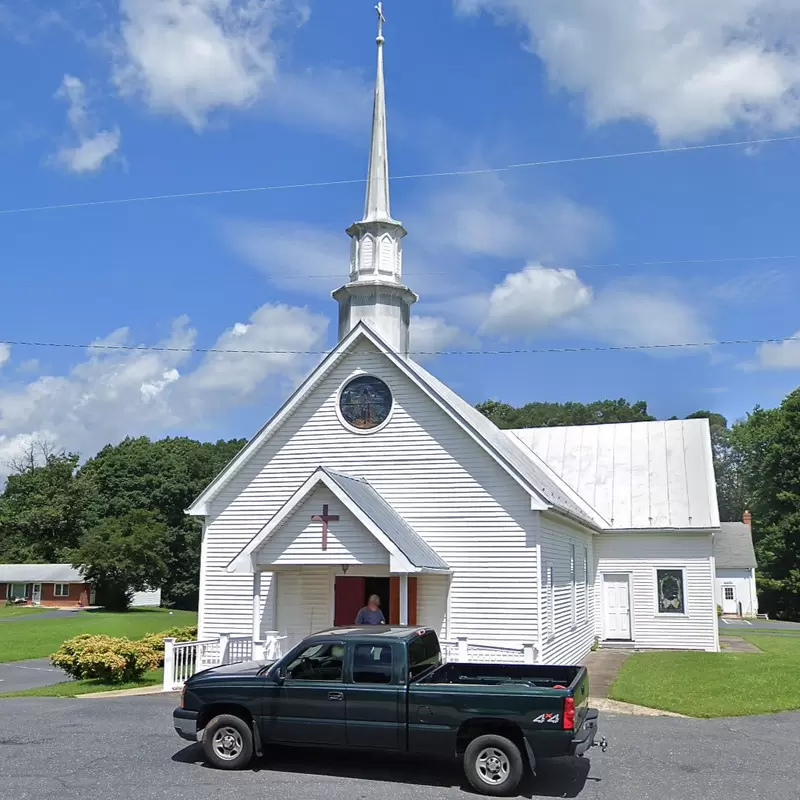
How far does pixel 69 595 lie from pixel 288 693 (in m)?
66.7

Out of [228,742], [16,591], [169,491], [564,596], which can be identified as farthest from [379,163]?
[16,591]

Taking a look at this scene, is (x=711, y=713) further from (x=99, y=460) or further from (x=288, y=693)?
(x=99, y=460)

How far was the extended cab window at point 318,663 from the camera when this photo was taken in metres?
10.3

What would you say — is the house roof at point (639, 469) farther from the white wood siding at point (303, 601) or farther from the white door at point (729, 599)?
the white door at point (729, 599)

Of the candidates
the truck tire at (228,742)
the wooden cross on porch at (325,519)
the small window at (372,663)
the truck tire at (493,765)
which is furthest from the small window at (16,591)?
the truck tire at (493,765)

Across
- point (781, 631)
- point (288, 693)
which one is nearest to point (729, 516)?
point (781, 631)

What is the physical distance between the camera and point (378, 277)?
2264 centimetres

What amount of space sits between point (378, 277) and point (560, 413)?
76.4m

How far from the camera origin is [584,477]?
29594mm

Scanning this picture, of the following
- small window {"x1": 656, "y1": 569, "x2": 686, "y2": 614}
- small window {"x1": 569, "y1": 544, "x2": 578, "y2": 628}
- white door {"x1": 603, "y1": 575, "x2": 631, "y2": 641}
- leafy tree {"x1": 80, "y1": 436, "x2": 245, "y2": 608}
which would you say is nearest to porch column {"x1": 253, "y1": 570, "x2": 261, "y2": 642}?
small window {"x1": 569, "y1": 544, "x2": 578, "y2": 628}

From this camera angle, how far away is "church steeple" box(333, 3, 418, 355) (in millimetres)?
22453

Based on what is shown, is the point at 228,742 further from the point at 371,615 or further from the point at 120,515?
the point at 120,515

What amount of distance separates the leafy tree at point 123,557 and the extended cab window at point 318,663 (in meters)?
51.7

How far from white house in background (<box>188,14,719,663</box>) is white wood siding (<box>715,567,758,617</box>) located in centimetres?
3263
